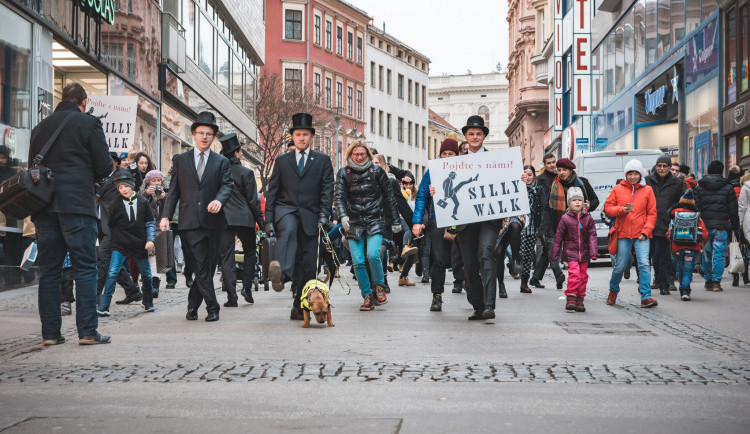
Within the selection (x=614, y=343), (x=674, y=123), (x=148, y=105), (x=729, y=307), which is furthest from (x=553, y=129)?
(x=614, y=343)

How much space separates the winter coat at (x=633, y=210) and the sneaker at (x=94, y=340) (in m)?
6.09

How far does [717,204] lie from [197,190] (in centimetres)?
797

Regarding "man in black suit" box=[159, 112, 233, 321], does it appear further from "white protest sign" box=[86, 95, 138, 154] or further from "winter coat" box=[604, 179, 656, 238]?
"white protest sign" box=[86, 95, 138, 154]

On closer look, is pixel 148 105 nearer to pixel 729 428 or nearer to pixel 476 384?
pixel 476 384

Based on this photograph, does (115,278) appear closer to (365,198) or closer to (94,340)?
(365,198)

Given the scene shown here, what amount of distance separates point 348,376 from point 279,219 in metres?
3.79

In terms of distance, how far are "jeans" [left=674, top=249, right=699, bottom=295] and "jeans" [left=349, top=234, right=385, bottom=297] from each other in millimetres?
4106

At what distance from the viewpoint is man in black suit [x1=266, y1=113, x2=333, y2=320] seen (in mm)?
10102

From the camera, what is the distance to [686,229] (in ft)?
45.5

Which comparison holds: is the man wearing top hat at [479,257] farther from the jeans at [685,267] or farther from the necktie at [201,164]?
the jeans at [685,267]

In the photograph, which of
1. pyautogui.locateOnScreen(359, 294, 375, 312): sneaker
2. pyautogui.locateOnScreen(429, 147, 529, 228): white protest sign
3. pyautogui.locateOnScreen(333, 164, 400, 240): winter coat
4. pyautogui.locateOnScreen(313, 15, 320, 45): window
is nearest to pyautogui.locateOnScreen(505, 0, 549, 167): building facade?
pyautogui.locateOnScreen(313, 15, 320, 45): window

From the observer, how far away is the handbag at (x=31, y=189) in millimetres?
7836

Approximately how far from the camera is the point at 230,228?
11898 millimetres

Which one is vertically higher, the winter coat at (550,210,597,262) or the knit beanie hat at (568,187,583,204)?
the knit beanie hat at (568,187,583,204)
